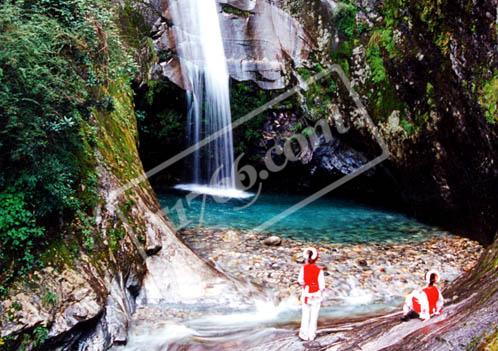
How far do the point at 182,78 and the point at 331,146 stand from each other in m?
4.87

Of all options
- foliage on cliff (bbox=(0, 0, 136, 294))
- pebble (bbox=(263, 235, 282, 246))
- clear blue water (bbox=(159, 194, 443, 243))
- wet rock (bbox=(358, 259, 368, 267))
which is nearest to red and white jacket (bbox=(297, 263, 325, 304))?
foliage on cliff (bbox=(0, 0, 136, 294))

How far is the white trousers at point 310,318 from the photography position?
538 centimetres

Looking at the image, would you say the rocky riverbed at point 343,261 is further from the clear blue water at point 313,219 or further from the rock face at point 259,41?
the rock face at point 259,41

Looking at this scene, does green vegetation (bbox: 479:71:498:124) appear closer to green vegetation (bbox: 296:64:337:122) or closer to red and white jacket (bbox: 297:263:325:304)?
green vegetation (bbox: 296:64:337:122)

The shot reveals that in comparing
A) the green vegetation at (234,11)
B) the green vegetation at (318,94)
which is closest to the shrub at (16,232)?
the green vegetation at (318,94)

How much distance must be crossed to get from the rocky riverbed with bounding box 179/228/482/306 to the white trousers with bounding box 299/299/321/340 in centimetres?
179

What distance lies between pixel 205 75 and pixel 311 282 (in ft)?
31.4

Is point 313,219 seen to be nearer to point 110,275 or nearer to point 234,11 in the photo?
point 110,275

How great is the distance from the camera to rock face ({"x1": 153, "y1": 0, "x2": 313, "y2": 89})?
1366 centimetres

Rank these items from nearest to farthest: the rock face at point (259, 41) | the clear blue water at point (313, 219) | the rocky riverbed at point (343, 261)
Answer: the rocky riverbed at point (343, 261), the clear blue water at point (313, 219), the rock face at point (259, 41)

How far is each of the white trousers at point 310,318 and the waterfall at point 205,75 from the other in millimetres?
8721

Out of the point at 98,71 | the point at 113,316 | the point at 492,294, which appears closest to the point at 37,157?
the point at 98,71

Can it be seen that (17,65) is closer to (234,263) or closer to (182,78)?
(234,263)

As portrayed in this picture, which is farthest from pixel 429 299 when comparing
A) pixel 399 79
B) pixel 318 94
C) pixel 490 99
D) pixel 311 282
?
pixel 318 94
